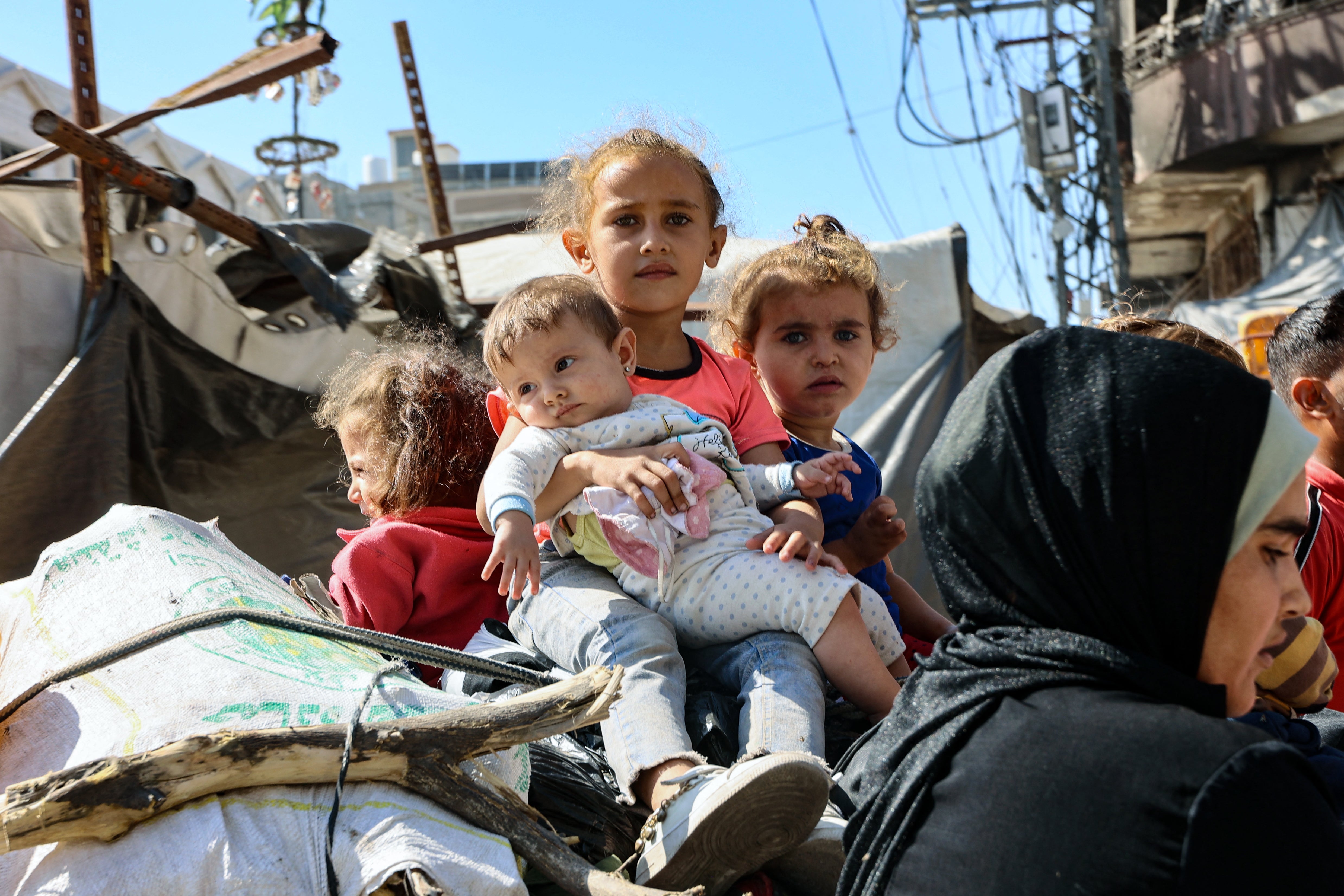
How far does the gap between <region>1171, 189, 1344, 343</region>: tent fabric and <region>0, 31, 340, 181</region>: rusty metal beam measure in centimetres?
992

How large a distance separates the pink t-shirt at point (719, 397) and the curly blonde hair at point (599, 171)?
0.39 meters

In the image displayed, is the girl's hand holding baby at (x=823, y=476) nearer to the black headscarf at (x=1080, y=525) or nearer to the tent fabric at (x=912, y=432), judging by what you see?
the black headscarf at (x=1080, y=525)

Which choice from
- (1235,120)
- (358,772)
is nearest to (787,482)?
(358,772)

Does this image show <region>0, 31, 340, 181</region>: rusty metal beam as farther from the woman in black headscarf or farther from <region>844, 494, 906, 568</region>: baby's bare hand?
the woman in black headscarf

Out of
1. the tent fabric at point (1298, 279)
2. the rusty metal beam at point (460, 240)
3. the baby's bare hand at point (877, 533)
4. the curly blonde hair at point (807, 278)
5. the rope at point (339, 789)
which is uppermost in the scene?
the rusty metal beam at point (460, 240)

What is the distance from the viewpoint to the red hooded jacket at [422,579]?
2227 mm

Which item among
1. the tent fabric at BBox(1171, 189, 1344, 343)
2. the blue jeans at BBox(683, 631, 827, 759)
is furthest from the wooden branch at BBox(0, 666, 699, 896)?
the tent fabric at BBox(1171, 189, 1344, 343)

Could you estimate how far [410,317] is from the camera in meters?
4.36

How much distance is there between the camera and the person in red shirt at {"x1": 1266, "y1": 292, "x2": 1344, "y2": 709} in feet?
7.95

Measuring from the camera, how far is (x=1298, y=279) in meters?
12.0

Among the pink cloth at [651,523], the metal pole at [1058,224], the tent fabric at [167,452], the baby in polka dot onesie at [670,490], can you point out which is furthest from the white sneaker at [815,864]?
the metal pole at [1058,224]

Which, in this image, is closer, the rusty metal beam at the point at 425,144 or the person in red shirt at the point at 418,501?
the person in red shirt at the point at 418,501

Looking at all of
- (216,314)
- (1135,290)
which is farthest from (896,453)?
(216,314)

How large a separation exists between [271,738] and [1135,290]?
3.98m
